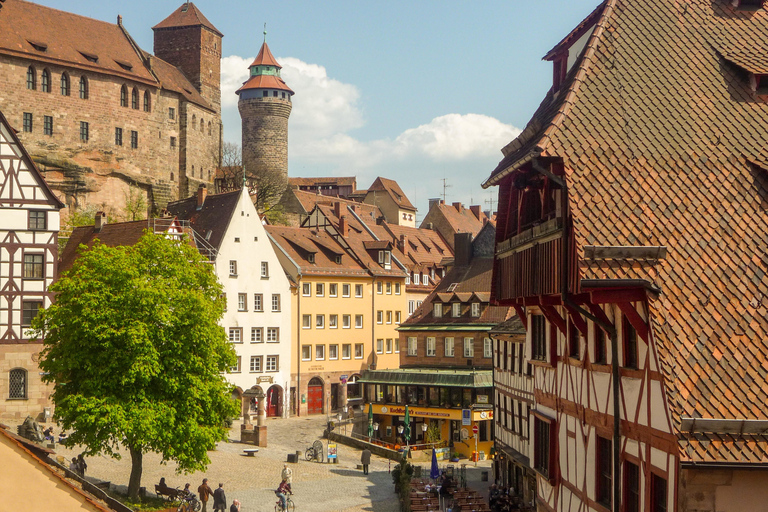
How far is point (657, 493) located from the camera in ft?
43.3

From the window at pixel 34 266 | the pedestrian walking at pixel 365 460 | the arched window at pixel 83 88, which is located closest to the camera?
the pedestrian walking at pixel 365 460

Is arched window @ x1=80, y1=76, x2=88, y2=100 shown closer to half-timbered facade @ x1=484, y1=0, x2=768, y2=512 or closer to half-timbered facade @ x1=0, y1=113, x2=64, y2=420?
half-timbered facade @ x1=0, y1=113, x2=64, y2=420

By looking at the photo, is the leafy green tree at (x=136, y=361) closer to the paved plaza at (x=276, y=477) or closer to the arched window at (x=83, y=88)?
the paved plaza at (x=276, y=477)

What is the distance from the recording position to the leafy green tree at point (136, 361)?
103 ft

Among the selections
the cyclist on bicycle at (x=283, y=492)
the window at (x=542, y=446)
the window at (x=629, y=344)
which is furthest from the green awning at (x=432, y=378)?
the window at (x=629, y=344)

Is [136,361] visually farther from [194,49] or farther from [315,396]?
[194,49]

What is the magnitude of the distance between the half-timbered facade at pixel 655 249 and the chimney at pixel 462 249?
42.2m

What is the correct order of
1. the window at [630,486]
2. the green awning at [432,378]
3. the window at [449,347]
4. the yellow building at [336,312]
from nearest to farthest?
1. the window at [630,486]
2. the green awning at [432,378]
3. the window at [449,347]
4. the yellow building at [336,312]

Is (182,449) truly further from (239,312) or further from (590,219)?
(239,312)

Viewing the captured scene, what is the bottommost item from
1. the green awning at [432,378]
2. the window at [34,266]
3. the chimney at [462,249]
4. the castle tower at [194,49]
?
the green awning at [432,378]

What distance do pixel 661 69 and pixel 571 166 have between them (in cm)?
250

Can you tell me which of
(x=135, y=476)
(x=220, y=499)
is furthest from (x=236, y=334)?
(x=220, y=499)

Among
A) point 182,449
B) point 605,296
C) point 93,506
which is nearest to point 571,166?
point 605,296

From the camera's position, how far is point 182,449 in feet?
104
